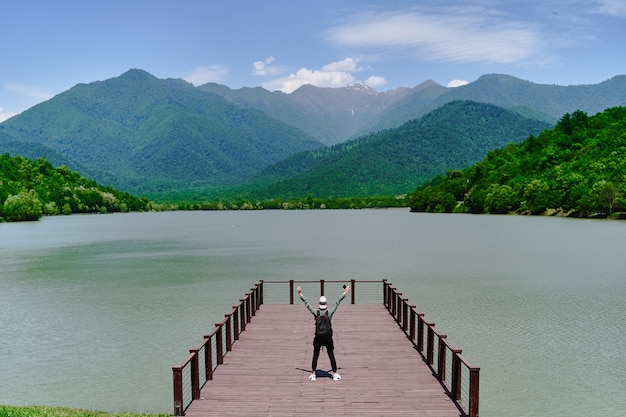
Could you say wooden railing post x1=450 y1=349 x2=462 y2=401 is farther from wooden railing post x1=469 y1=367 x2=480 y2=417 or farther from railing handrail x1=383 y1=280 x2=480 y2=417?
wooden railing post x1=469 y1=367 x2=480 y2=417

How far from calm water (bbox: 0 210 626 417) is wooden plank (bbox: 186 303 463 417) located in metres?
3.83

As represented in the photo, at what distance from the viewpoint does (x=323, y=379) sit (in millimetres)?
16625

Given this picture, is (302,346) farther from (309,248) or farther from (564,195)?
(564,195)

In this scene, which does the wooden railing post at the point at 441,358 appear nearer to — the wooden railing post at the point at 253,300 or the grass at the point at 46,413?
the grass at the point at 46,413

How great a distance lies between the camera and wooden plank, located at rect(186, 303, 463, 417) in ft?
46.7

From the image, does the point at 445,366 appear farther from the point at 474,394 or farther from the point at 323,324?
the point at 323,324

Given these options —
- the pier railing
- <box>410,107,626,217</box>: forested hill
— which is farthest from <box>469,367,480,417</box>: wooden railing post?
<box>410,107,626,217</box>: forested hill

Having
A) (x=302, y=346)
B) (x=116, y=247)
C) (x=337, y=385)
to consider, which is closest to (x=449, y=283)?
(x=302, y=346)

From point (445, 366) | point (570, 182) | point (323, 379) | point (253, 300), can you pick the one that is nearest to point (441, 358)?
point (445, 366)

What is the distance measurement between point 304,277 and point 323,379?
3796 cm

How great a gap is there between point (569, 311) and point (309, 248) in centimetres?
5518

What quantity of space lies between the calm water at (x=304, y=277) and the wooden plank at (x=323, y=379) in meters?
3.83

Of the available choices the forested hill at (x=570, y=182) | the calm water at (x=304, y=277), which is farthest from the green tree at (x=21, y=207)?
the forested hill at (x=570, y=182)

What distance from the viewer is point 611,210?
137750 mm
